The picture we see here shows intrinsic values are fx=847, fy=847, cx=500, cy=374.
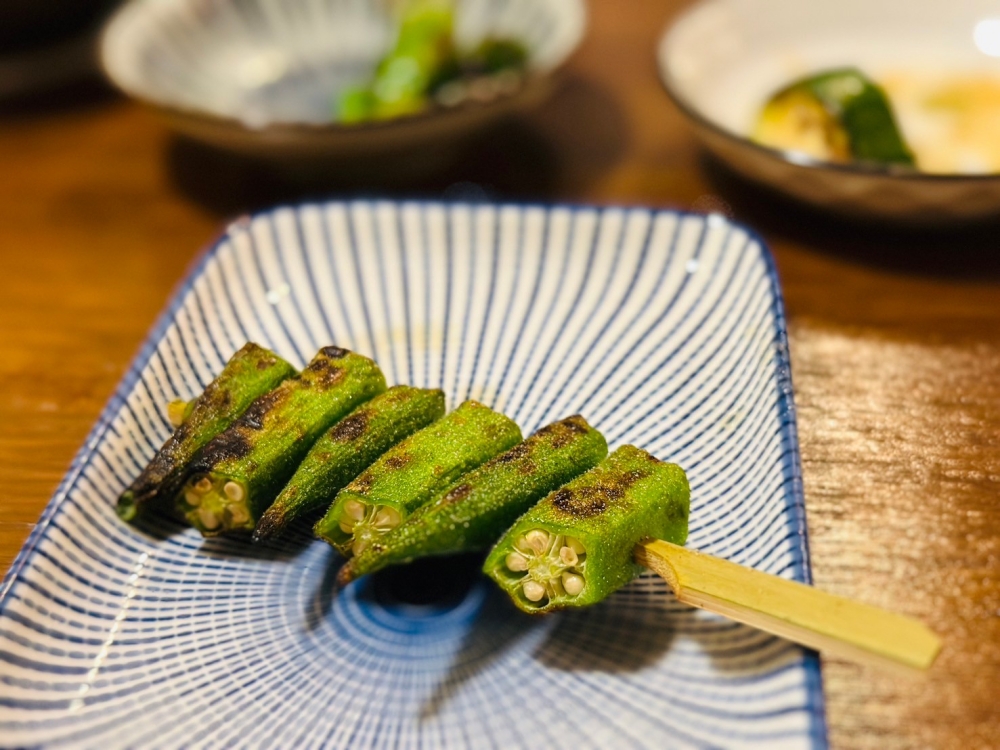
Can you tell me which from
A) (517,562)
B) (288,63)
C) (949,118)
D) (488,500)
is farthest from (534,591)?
(288,63)

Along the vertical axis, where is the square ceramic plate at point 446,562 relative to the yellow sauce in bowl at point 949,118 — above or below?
above

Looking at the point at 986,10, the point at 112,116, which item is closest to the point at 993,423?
the point at 986,10

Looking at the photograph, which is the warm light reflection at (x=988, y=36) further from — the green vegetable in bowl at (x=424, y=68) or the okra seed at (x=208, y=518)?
the okra seed at (x=208, y=518)

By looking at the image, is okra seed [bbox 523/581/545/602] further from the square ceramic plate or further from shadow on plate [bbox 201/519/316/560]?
shadow on plate [bbox 201/519/316/560]

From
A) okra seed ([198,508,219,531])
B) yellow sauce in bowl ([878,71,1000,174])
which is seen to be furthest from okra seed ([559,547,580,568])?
yellow sauce in bowl ([878,71,1000,174])

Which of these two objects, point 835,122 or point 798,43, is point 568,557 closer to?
point 835,122

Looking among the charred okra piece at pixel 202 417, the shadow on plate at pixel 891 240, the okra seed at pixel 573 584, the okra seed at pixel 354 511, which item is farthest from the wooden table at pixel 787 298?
the okra seed at pixel 354 511
